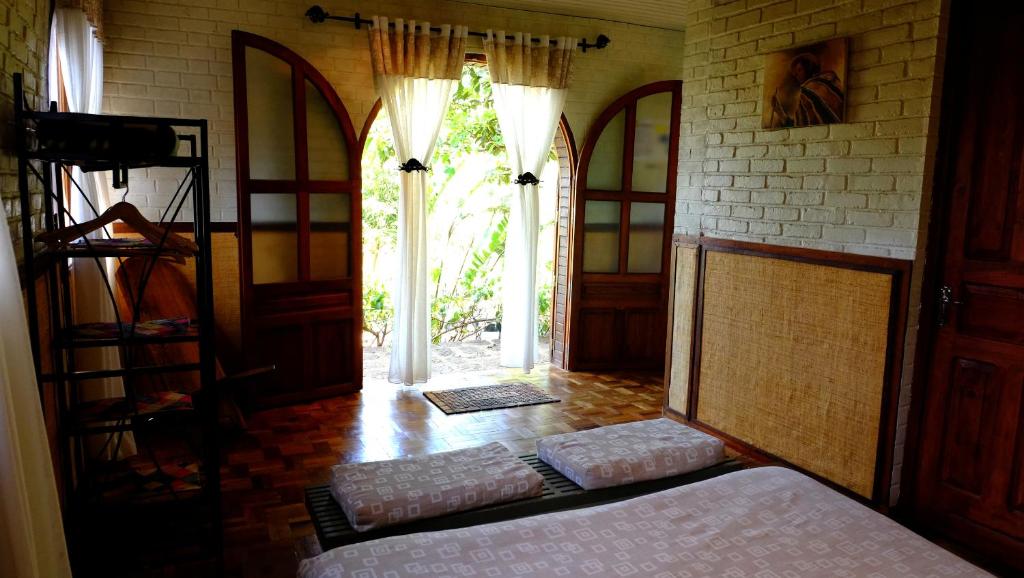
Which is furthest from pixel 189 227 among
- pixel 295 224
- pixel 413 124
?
pixel 413 124

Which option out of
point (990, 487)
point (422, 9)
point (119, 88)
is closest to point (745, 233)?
point (990, 487)

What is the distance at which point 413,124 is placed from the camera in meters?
4.55

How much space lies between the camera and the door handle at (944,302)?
2.81m

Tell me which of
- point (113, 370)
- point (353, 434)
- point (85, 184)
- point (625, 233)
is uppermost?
point (85, 184)

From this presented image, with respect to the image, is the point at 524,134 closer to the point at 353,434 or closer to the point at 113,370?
the point at 353,434

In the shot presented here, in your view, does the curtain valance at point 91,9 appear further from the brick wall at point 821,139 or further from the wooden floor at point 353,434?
the brick wall at point 821,139

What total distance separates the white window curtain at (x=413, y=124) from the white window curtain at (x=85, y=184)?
1.64m

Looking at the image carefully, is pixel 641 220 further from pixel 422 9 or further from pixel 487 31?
pixel 422 9

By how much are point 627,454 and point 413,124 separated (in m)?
2.85

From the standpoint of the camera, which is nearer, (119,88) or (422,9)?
(119,88)

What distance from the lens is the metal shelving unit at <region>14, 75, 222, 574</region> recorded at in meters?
2.19

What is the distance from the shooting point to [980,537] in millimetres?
2721

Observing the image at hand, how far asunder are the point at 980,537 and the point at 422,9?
13.6 ft

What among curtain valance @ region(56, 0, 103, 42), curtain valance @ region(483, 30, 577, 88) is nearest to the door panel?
curtain valance @ region(483, 30, 577, 88)
